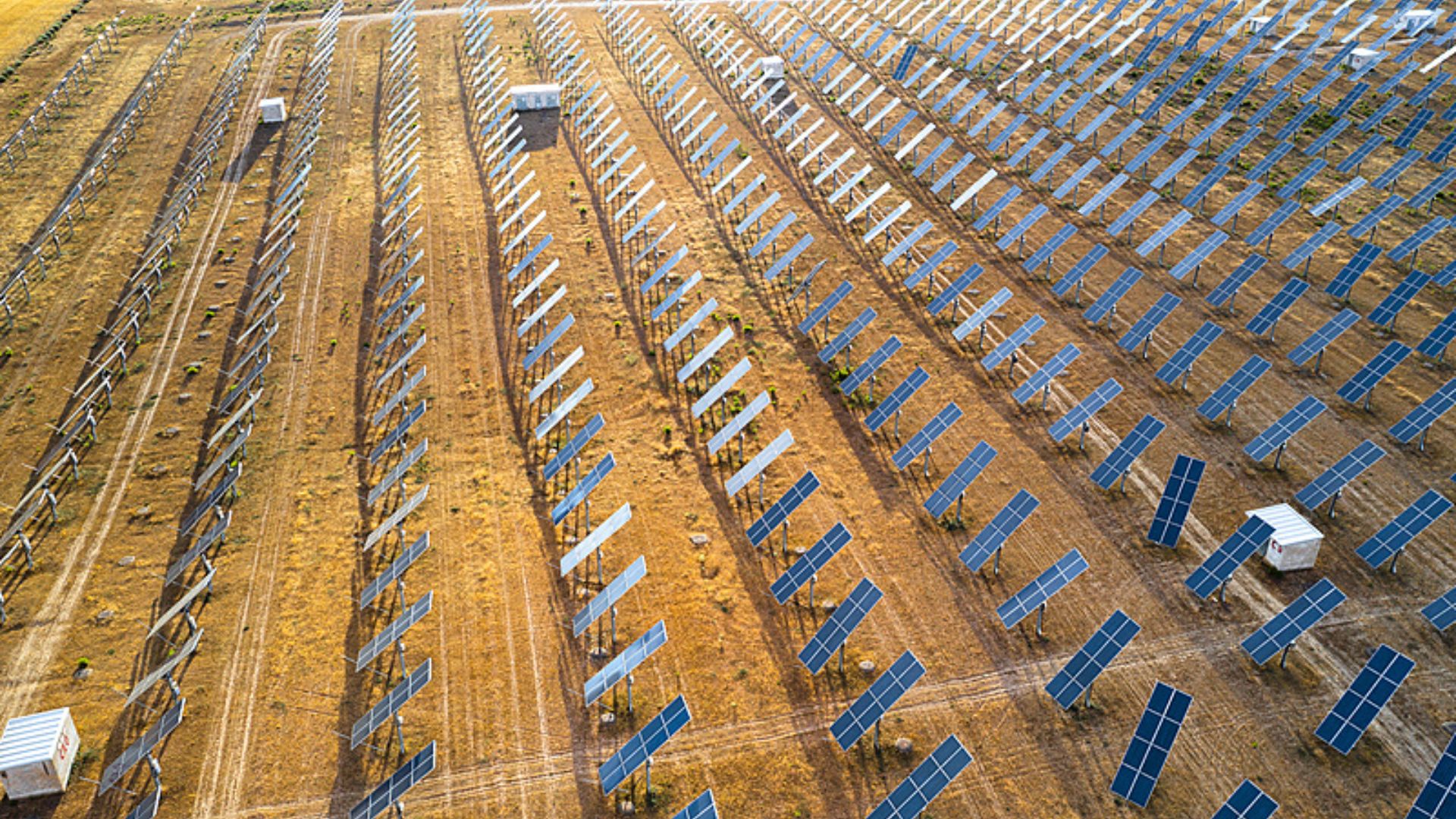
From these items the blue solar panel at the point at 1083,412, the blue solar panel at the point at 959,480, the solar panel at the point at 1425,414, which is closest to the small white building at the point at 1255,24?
the solar panel at the point at 1425,414

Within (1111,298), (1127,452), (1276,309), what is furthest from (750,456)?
(1276,309)

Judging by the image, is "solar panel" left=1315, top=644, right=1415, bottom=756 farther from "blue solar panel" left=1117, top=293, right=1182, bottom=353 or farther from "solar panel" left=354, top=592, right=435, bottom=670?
"solar panel" left=354, top=592, right=435, bottom=670

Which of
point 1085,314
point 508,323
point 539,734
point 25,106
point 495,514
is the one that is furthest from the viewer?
point 25,106

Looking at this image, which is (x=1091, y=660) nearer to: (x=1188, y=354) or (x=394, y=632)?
(x=1188, y=354)

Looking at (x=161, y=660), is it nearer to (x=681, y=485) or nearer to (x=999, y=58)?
(x=681, y=485)

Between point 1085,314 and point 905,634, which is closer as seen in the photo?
point 905,634

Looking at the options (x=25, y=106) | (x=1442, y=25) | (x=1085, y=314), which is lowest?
(x=25, y=106)

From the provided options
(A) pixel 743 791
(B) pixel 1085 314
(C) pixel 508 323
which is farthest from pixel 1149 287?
(A) pixel 743 791
